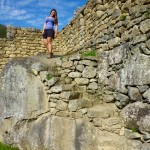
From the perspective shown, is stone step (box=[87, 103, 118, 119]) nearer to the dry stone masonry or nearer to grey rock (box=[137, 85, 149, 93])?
the dry stone masonry

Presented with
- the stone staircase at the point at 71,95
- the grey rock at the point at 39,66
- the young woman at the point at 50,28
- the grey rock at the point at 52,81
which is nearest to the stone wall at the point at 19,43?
the young woman at the point at 50,28

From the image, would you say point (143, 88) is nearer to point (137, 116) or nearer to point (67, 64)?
point (137, 116)

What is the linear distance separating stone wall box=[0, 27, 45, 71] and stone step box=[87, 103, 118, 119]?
7780 mm

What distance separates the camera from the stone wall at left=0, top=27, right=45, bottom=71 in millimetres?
12711

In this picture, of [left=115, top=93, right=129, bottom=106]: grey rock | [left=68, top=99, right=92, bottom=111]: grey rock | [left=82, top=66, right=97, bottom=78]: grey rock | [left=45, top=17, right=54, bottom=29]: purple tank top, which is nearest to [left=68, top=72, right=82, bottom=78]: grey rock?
[left=82, top=66, right=97, bottom=78]: grey rock

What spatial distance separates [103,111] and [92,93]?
74cm

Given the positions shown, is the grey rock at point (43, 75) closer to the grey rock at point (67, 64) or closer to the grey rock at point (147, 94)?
the grey rock at point (67, 64)

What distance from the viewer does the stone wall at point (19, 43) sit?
41.7 feet

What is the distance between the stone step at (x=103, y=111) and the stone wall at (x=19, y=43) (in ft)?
25.5

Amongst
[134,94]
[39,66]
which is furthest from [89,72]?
[134,94]

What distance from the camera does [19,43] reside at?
13031mm

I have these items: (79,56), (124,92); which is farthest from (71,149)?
(79,56)

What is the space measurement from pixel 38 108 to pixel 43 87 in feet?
1.72

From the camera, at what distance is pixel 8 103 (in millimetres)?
7035
